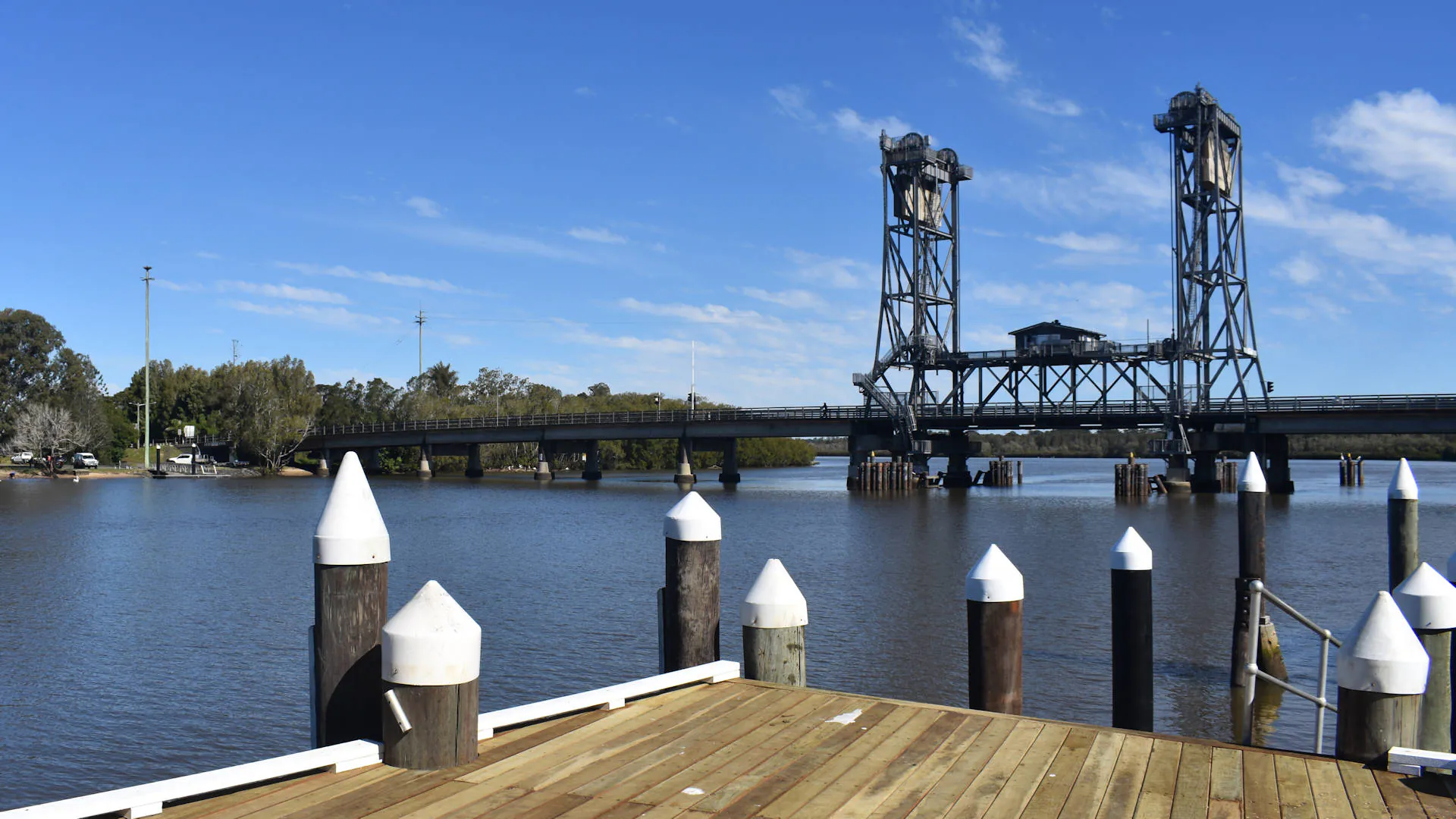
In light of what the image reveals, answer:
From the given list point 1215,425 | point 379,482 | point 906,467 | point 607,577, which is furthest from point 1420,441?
point 607,577

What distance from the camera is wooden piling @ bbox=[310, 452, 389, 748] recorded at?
6383 mm

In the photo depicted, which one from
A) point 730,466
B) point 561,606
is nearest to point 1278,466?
point 730,466

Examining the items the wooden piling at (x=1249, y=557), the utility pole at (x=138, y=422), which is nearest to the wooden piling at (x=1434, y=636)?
the wooden piling at (x=1249, y=557)

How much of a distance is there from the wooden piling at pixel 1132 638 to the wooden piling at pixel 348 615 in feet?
21.4

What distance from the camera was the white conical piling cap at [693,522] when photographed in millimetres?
8875

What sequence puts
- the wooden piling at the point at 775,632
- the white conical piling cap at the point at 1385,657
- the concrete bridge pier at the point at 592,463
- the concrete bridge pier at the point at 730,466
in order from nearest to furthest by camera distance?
1. the white conical piling cap at the point at 1385,657
2. the wooden piling at the point at 775,632
3. the concrete bridge pier at the point at 730,466
4. the concrete bridge pier at the point at 592,463

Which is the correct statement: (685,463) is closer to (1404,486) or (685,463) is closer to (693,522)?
(1404,486)

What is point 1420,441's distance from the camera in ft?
559

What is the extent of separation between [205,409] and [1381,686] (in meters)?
133

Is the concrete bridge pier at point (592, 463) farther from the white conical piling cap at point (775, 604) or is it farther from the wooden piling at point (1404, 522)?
the white conical piling cap at point (775, 604)

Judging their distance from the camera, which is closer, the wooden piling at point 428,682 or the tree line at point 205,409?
the wooden piling at point 428,682

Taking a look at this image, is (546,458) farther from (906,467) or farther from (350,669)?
(350,669)

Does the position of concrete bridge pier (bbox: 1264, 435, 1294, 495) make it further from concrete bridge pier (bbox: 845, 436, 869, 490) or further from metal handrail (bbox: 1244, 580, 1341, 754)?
metal handrail (bbox: 1244, 580, 1341, 754)

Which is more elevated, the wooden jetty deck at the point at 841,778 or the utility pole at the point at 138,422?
the utility pole at the point at 138,422
